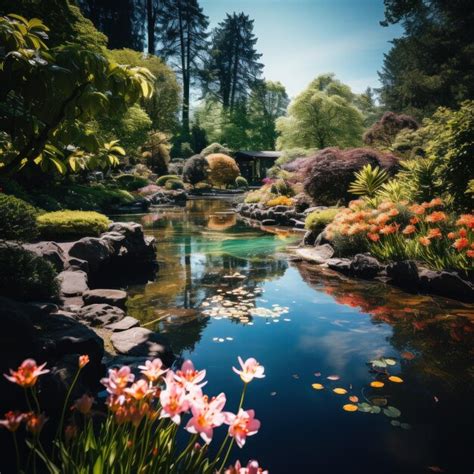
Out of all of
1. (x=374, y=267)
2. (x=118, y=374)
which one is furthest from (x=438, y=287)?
(x=118, y=374)

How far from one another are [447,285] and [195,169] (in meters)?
31.1

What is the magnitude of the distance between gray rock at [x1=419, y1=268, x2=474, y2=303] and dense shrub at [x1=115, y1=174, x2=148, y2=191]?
2642 centimetres

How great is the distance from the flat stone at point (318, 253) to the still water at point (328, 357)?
0.94 metres

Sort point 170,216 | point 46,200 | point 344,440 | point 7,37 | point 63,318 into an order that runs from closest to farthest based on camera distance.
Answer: point 7,37
point 344,440
point 63,318
point 46,200
point 170,216

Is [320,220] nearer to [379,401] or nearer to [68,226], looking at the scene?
[68,226]

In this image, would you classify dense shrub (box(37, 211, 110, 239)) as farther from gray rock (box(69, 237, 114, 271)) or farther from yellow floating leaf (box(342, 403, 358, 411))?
yellow floating leaf (box(342, 403, 358, 411))

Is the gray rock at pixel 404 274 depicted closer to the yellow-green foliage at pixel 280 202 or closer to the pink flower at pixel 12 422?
the pink flower at pixel 12 422

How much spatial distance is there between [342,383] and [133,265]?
7.07m

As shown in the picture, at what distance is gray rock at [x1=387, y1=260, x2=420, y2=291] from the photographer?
7398 mm

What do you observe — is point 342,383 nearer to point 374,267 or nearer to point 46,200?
point 374,267

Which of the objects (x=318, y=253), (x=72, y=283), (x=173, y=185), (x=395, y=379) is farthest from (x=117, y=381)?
(x=173, y=185)

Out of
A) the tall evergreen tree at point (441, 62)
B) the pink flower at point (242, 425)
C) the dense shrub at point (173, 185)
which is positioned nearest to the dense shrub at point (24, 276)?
the pink flower at point (242, 425)

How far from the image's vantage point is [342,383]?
400 centimetres

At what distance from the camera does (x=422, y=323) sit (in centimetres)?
561
